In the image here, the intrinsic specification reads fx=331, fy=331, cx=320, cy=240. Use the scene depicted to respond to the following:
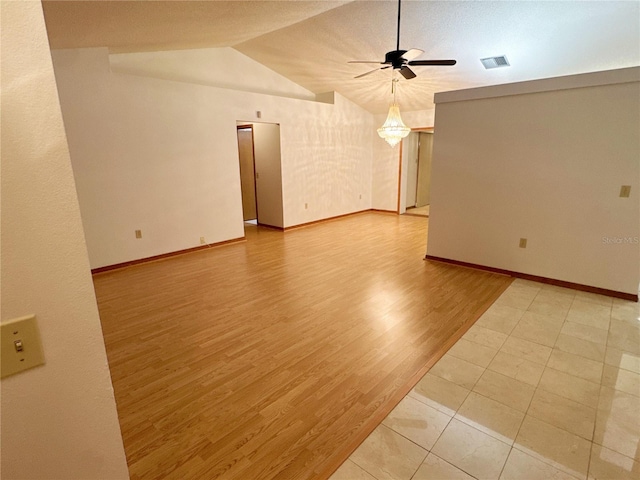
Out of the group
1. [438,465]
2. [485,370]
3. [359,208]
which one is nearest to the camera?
[438,465]

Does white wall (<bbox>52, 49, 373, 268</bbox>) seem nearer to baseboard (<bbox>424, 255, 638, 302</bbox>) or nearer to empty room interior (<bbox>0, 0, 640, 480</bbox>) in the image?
empty room interior (<bbox>0, 0, 640, 480</bbox>)

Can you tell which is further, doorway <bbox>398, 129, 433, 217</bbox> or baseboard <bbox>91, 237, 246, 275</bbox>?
doorway <bbox>398, 129, 433, 217</bbox>

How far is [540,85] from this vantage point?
3490 mm

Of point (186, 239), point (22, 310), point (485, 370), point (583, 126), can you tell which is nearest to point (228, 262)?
point (186, 239)

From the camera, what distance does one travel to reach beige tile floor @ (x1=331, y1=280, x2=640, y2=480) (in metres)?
1.60

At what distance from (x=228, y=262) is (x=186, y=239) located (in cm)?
89

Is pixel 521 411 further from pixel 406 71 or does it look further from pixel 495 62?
pixel 495 62

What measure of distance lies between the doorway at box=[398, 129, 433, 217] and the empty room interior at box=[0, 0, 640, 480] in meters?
1.47

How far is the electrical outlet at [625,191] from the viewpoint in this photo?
324 centimetres

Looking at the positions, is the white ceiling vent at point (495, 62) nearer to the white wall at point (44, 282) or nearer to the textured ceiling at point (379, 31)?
the textured ceiling at point (379, 31)

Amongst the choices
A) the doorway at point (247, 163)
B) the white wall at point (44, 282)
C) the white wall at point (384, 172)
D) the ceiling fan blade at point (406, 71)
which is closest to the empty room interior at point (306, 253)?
the white wall at point (44, 282)

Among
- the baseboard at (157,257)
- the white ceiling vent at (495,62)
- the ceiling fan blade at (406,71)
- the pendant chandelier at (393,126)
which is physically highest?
the white ceiling vent at (495,62)

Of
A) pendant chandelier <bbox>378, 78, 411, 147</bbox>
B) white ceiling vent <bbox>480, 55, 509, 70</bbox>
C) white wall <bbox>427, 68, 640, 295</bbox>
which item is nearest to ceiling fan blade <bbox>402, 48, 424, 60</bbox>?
white wall <bbox>427, 68, 640, 295</bbox>

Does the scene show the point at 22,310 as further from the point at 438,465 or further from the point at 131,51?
the point at 131,51
